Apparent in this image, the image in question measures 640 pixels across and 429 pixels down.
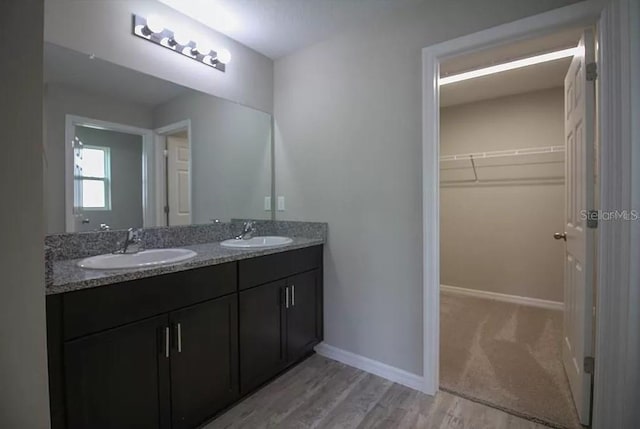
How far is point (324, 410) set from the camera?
5.59ft

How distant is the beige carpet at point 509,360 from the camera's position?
172 centimetres

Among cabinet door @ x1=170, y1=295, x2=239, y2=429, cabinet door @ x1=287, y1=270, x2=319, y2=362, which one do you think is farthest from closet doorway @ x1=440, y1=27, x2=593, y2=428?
cabinet door @ x1=170, y1=295, x2=239, y2=429

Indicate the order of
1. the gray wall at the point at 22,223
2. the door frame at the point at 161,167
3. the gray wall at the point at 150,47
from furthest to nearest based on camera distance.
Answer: the door frame at the point at 161,167 < the gray wall at the point at 150,47 < the gray wall at the point at 22,223

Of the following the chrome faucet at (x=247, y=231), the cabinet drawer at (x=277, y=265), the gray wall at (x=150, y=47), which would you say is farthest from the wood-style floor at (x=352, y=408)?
the gray wall at (x=150, y=47)

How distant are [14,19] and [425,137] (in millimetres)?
1730

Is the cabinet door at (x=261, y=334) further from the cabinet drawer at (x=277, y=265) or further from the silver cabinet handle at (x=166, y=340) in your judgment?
the silver cabinet handle at (x=166, y=340)

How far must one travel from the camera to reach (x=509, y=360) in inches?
86.0

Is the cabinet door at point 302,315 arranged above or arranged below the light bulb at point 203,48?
below

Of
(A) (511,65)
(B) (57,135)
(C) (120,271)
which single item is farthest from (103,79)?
(A) (511,65)

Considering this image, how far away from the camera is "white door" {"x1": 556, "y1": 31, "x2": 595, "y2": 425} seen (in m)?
1.51

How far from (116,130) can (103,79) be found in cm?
27

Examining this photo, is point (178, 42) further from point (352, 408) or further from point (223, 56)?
point (352, 408)

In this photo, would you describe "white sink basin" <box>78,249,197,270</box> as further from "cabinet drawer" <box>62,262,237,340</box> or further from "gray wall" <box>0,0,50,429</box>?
"gray wall" <box>0,0,50,429</box>

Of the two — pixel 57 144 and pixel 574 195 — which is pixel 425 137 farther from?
pixel 57 144
